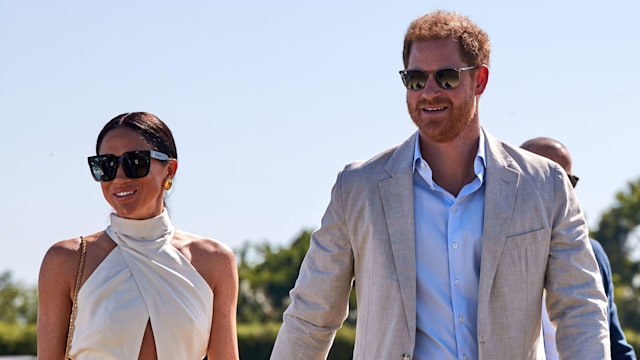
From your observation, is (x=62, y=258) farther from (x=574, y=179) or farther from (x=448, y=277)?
(x=574, y=179)

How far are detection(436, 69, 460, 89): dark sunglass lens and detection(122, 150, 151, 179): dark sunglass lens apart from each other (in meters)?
1.85

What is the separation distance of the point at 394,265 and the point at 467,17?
3.85 feet

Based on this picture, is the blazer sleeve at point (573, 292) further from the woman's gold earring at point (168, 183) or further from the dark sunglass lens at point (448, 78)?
the woman's gold earring at point (168, 183)

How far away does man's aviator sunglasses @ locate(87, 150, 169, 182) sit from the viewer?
7082 mm

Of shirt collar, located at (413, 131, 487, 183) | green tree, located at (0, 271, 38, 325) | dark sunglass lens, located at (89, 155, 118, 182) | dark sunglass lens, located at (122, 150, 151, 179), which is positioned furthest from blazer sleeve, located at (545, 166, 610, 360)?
green tree, located at (0, 271, 38, 325)

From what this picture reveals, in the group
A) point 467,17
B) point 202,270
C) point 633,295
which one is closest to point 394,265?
point 467,17

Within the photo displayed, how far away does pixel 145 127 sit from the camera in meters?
7.25

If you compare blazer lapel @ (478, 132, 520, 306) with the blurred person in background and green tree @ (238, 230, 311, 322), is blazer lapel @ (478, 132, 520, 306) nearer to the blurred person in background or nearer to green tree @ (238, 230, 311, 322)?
the blurred person in background

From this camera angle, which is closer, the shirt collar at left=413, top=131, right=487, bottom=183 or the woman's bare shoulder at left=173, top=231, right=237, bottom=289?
the shirt collar at left=413, top=131, right=487, bottom=183

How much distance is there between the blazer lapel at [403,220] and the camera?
229 inches

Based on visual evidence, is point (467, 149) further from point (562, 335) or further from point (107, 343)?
point (107, 343)

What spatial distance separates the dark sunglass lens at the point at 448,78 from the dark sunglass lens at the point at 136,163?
6.06ft

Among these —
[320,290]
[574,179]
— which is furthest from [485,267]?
[574,179]

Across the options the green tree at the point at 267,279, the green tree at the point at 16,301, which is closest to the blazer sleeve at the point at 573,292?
the green tree at the point at 267,279
